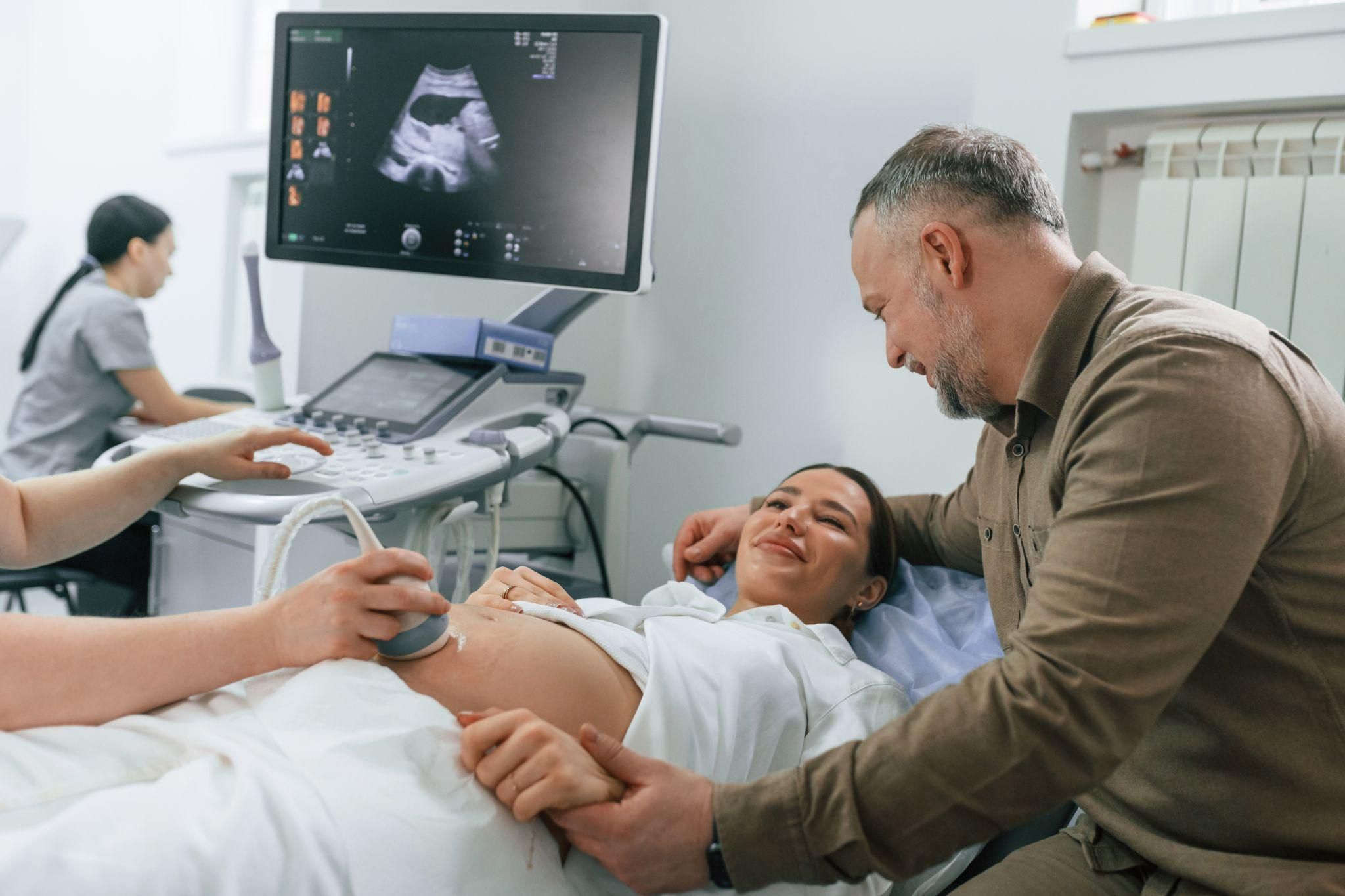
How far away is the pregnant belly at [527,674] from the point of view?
43.7 inches

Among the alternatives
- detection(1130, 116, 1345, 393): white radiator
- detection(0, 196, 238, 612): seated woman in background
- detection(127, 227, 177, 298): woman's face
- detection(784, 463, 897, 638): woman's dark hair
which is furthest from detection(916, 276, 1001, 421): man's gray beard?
detection(127, 227, 177, 298): woman's face

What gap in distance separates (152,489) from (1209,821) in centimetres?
130

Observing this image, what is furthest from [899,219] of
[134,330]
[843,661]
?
[134,330]

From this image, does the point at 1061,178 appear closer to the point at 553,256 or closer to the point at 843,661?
the point at 553,256

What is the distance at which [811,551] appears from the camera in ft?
5.40

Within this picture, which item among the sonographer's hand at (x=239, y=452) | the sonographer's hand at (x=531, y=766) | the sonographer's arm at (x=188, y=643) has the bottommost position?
the sonographer's hand at (x=531, y=766)

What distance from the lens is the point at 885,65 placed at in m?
2.40

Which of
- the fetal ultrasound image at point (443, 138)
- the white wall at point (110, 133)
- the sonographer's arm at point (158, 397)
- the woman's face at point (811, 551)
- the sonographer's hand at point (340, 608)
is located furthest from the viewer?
the white wall at point (110, 133)

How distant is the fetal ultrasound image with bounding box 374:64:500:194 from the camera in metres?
1.99

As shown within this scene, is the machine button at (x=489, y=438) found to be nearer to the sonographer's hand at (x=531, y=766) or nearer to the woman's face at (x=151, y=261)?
the sonographer's hand at (x=531, y=766)

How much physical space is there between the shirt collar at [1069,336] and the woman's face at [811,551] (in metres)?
0.56

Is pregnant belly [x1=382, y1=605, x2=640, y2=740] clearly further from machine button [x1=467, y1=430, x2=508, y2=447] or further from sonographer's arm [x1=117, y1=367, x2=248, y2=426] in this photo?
sonographer's arm [x1=117, y1=367, x2=248, y2=426]

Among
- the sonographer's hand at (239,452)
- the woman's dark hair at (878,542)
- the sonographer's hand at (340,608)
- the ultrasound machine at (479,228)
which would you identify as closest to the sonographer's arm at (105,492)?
the sonographer's hand at (239,452)

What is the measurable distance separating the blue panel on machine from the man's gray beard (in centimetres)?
92
